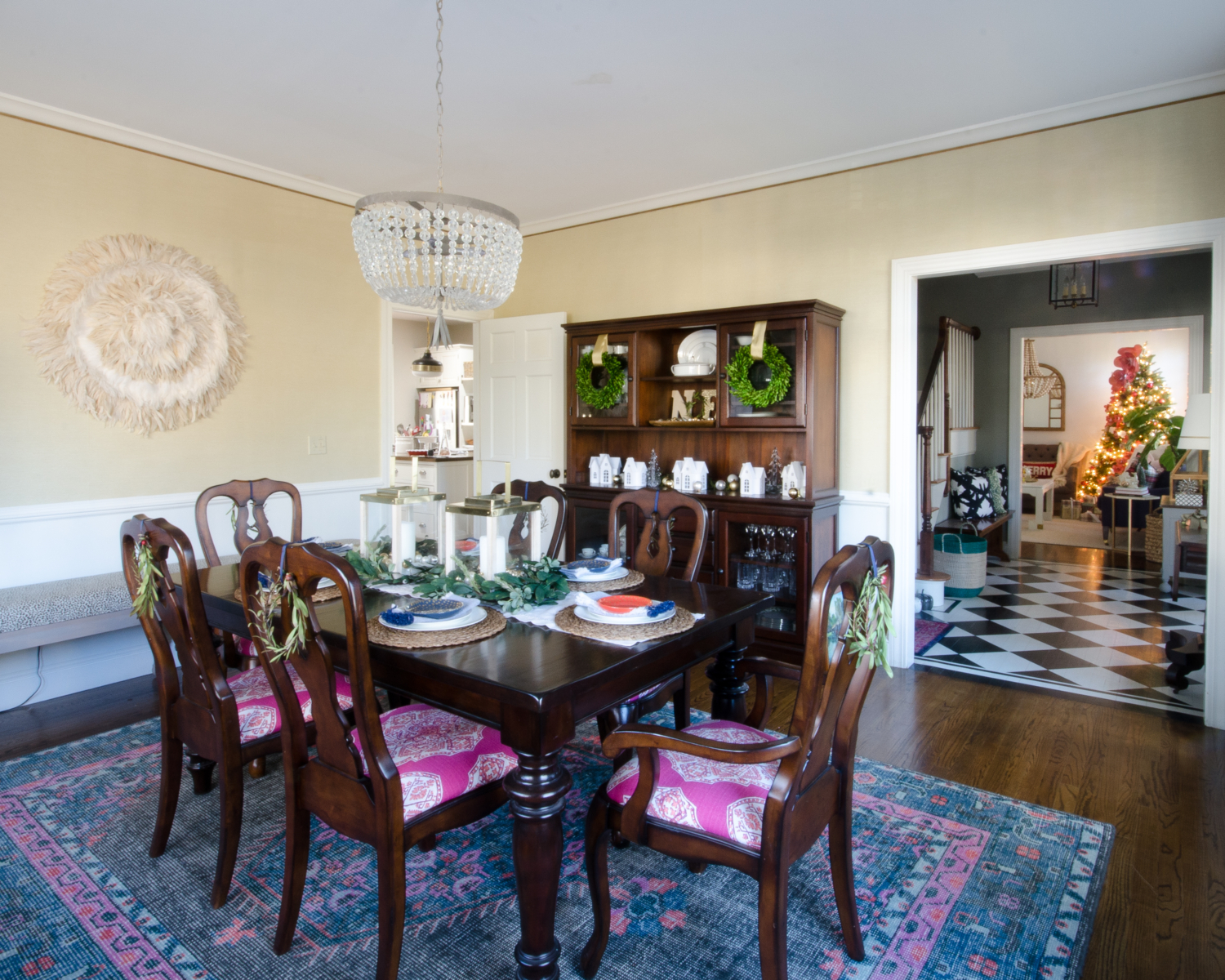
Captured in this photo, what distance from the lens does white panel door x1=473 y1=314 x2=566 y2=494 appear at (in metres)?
4.92

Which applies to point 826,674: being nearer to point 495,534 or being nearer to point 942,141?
point 495,534

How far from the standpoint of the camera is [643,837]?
164cm

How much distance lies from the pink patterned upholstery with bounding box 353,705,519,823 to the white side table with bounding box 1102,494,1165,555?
6982mm

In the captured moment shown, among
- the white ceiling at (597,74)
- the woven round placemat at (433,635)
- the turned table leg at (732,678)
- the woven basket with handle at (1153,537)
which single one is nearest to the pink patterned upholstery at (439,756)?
the woven round placemat at (433,635)

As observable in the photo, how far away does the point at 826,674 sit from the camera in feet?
4.69

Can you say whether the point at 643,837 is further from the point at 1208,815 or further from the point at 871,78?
the point at 871,78

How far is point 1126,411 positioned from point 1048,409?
2.65 m

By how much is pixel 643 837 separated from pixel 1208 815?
2039 millimetres

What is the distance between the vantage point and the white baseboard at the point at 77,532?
3.43 m

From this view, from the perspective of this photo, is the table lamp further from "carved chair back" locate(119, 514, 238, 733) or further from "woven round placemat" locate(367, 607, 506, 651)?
"carved chair back" locate(119, 514, 238, 733)

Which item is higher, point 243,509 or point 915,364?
point 915,364

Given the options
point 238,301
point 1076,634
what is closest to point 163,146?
point 238,301

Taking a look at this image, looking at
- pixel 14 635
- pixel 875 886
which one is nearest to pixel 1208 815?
pixel 875 886

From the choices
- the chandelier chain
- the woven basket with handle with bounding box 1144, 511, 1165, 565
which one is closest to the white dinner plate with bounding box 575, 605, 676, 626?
the chandelier chain
